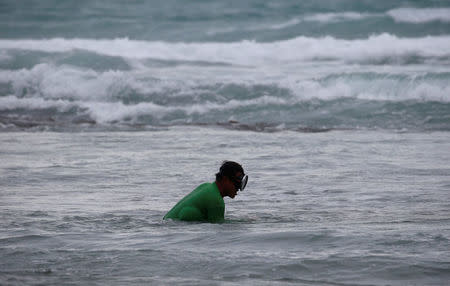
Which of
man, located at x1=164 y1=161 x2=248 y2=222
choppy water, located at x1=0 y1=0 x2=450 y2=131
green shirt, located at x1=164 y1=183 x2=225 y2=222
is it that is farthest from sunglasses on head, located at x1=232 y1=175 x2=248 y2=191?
choppy water, located at x1=0 y1=0 x2=450 y2=131

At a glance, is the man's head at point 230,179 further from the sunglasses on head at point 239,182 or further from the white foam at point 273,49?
the white foam at point 273,49

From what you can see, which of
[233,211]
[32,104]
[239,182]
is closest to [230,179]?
[239,182]

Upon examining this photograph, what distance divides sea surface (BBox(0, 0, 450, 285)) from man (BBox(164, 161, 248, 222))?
17cm

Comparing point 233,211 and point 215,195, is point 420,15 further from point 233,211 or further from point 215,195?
point 215,195

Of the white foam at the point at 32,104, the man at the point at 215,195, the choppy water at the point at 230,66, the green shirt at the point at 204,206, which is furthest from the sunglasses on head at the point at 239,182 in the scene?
the white foam at the point at 32,104

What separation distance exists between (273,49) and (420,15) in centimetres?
897

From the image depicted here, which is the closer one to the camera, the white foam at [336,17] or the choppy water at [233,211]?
the choppy water at [233,211]

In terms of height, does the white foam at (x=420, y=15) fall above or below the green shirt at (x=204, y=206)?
above

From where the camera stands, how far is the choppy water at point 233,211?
20.7 ft

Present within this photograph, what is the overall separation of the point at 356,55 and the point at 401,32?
720 cm

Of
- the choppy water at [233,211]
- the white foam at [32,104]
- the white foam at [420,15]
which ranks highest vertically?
the white foam at [420,15]

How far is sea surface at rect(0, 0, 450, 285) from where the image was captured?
6.62m

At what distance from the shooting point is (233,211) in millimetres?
9508

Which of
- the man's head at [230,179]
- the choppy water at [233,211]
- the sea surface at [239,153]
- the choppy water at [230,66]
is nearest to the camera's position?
the choppy water at [233,211]
